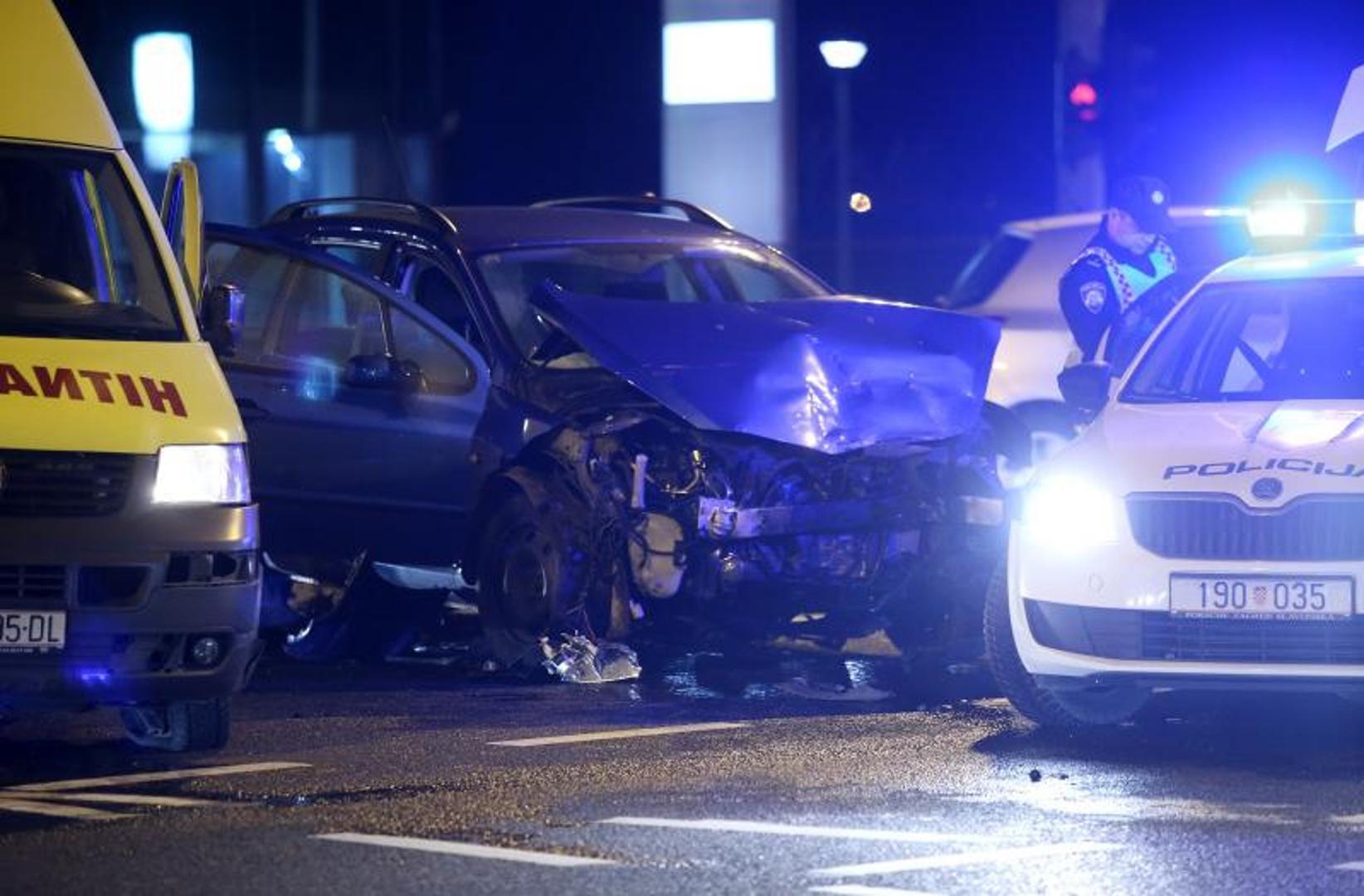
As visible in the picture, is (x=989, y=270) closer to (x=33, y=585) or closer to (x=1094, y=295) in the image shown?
(x=1094, y=295)

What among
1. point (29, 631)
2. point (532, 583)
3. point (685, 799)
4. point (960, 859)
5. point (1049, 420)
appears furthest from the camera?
point (1049, 420)

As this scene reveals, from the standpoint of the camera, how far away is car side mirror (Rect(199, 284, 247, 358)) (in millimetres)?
10016

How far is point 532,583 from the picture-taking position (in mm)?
11883

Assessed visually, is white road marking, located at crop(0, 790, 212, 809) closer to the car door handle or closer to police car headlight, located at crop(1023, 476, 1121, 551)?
police car headlight, located at crop(1023, 476, 1121, 551)

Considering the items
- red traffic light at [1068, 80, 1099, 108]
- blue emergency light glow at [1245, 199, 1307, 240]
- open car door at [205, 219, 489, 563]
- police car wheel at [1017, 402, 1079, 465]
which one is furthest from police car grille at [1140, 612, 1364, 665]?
red traffic light at [1068, 80, 1099, 108]

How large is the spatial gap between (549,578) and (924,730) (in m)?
2.10

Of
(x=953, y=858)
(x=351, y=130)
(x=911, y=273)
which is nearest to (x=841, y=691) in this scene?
(x=953, y=858)

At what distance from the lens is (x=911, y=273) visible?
2981cm

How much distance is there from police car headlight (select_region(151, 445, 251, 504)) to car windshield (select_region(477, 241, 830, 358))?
2.87 meters

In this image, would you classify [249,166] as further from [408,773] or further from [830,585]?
[408,773]

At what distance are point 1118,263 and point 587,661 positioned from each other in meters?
3.73

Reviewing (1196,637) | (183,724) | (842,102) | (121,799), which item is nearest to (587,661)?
(183,724)

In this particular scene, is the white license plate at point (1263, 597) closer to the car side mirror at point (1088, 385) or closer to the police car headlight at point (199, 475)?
the car side mirror at point (1088, 385)

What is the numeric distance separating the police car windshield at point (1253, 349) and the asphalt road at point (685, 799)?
106cm
